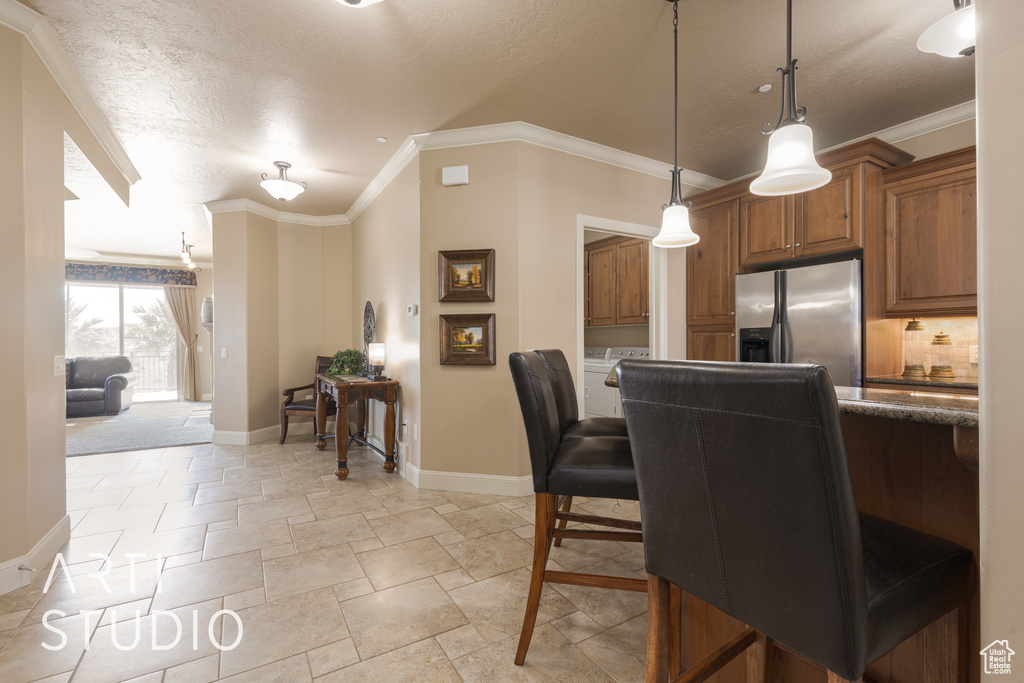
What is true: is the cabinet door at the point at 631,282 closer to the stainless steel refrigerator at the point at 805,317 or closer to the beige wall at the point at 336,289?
the stainless steel refrigerator at the point at 805,317

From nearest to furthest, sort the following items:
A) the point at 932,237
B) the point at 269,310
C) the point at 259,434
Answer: the point at 932,237 → the point at 259,434 → the point at 269,310

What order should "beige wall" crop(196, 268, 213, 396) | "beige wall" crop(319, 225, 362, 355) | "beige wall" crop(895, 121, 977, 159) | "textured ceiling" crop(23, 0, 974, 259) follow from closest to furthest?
"textured ceiling" crop(23, 0, 974, 259), "beige wall" crop(895, 121, 977, 159), "beige wall" crop(319, 225, 362, 355), "beige wall" crop(196, 268, 213, 396)

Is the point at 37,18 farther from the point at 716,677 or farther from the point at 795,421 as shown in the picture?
the point at 716,677

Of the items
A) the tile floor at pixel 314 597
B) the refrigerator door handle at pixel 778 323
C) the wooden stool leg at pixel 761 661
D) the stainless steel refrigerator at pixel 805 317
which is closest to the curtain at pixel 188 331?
the tile floor at pixel 314 597

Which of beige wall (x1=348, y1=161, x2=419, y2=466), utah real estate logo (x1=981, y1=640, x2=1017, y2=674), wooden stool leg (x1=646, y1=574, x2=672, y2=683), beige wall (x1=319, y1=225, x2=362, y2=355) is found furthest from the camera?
Answer: beige wall (x1=319, y1=225, x2=362, y2=355)

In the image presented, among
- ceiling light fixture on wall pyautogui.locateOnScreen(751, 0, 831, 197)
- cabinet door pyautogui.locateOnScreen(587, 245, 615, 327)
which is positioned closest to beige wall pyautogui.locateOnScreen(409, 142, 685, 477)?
ceiling light fixture on wall pyautogui.locateOnScreen(751, 0, 831, 197)

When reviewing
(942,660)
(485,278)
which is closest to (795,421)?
(942,660)

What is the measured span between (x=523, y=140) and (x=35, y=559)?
12.3 ft

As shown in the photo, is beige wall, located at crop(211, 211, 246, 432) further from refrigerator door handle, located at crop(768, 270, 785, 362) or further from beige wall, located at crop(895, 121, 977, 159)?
beige wall, located at crop(895, 121, 977, 159)

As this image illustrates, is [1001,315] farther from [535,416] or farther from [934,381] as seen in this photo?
[934,381]

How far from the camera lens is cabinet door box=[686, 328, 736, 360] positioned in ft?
12.6

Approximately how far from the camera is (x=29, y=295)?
7.13ft

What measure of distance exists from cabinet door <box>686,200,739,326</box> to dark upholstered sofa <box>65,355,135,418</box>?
8340mm

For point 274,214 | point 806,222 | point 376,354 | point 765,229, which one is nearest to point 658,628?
point 806,222
